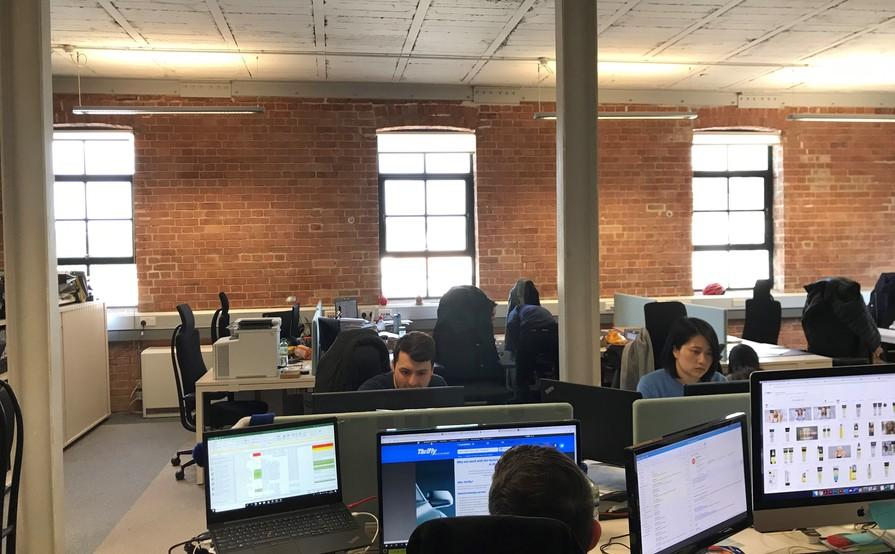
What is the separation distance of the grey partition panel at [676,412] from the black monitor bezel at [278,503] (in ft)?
3.01

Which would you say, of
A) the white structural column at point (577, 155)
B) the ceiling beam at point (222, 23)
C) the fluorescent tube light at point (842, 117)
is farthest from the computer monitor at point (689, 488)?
the fluorescent tube light at point (842, 117)

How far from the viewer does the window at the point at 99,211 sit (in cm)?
691

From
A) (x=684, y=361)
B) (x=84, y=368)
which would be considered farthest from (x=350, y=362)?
(x=84, y=368)

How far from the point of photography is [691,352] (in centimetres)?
316

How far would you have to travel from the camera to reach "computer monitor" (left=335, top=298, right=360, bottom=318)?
6.43 meters

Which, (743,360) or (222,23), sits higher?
(222,23)

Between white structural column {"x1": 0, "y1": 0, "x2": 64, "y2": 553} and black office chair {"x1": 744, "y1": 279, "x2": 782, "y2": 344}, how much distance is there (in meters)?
5.91

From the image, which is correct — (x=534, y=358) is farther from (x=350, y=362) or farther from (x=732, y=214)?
(x=732, y=214)

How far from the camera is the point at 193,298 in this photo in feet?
22.7

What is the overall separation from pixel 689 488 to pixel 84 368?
5.77 meters

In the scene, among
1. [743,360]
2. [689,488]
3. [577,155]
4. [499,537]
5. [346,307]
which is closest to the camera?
[499,537]

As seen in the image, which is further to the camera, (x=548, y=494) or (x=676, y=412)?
(x=676, y=412)

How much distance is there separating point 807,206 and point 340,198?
5.31m

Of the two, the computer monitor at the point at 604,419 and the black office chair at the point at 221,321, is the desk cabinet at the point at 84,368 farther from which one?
the computer monitor at the point at 604,419
